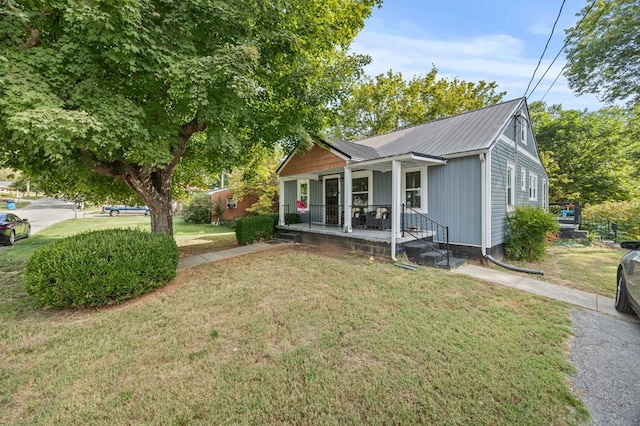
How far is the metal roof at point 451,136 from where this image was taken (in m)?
8.19

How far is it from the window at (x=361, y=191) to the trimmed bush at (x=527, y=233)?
481 cm

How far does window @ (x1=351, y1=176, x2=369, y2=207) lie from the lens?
34.6 feet

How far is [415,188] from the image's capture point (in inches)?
Answer: 359

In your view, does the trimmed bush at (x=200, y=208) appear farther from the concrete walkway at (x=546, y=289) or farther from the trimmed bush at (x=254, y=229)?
the concrete walkway at (x=546, y=289)

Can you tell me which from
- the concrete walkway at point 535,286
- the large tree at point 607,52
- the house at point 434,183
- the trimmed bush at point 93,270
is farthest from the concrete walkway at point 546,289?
the large tree at point 607,52

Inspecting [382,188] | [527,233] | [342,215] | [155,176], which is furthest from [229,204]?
[527,233]

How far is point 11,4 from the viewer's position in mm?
4254

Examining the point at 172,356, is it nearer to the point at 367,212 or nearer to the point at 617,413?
the point at 617,413

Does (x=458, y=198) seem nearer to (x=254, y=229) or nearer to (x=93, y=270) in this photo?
(x=254, y=229)

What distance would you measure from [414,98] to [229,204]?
17.5 meters

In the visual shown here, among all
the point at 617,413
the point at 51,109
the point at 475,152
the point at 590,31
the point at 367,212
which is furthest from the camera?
the point at 590,31

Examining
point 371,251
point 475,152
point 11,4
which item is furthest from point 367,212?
point 11,4

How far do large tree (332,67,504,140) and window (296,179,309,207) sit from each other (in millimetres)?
9771

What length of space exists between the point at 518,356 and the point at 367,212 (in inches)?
285
